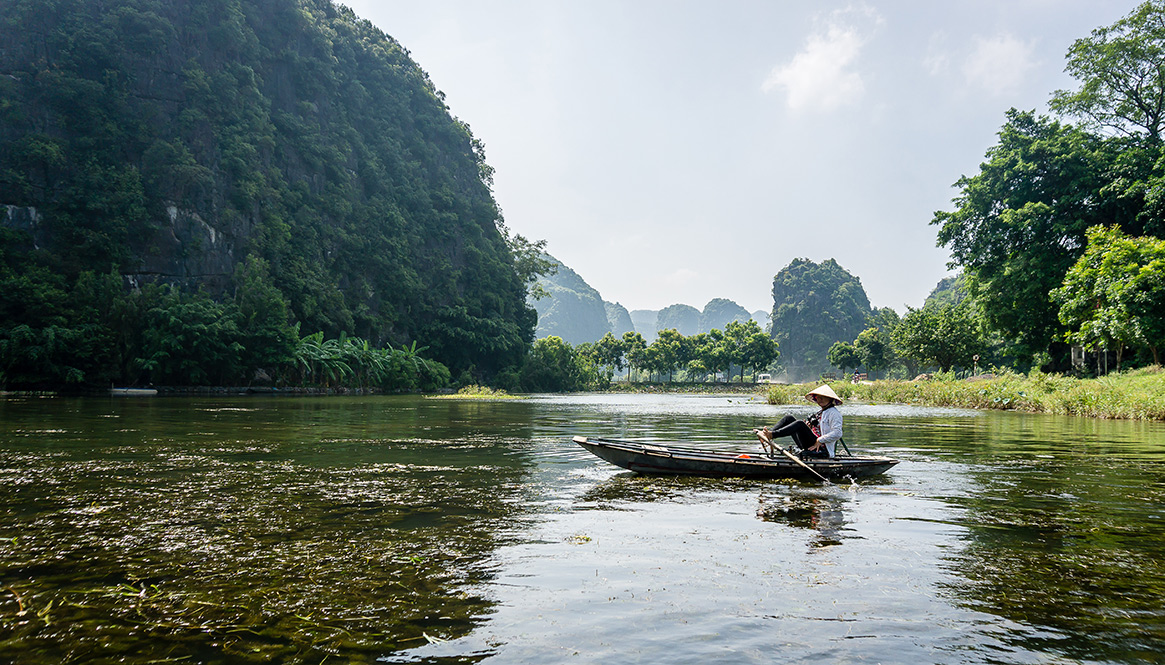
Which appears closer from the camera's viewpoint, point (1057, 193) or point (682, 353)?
point (1057, 193)

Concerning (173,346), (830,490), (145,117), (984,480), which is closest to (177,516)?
(830,490)

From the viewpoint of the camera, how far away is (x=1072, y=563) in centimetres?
639

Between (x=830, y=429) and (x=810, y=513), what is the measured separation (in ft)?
10.2

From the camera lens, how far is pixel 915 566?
632 cm

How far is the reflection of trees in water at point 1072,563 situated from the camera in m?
4.60

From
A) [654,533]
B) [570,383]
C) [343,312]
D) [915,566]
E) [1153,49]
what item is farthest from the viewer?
[570,383]

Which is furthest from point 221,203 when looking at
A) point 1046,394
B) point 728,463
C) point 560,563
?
point 560,563

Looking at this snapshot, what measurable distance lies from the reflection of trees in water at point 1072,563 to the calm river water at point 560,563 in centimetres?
4

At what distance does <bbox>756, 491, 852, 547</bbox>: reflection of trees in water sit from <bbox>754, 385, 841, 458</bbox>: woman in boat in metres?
1.25

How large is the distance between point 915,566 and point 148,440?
16466 mm

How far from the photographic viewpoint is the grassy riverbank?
24562 millimetres

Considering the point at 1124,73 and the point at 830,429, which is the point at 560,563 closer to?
the point at 830,429

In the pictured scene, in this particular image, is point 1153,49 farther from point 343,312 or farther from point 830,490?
point 343,312

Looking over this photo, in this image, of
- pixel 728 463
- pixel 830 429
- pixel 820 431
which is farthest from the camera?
pixel 820 431
